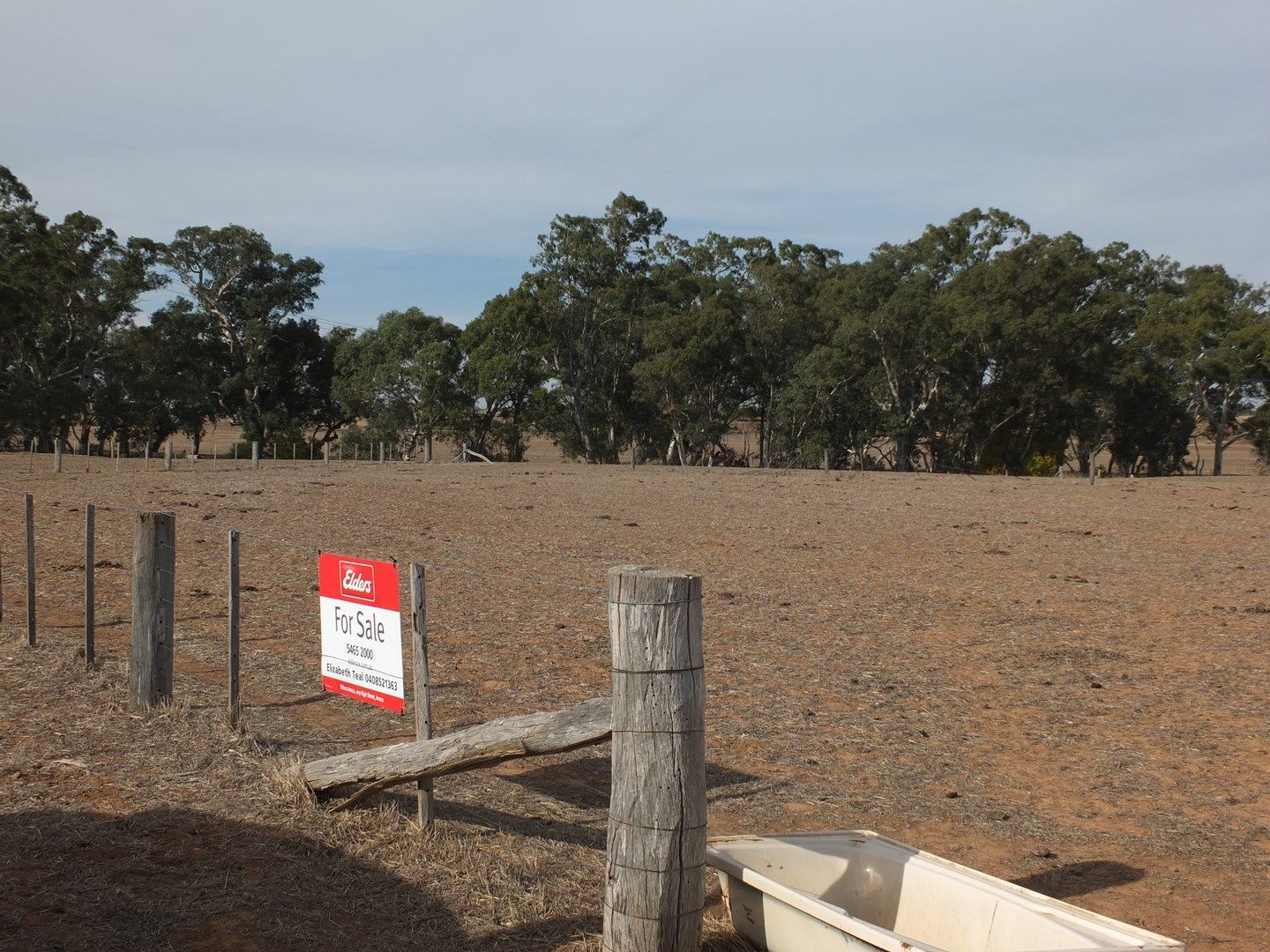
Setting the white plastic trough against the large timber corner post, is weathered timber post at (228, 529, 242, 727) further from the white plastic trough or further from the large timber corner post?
the large timber corner post

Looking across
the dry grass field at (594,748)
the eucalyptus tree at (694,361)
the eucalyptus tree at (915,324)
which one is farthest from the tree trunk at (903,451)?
the dry grass field at (594,748)

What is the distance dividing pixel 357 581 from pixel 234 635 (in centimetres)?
158

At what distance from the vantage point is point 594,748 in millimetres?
7848

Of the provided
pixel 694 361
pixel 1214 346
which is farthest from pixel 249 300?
pixel 1214 346

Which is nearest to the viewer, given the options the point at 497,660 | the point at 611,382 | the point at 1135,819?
the point at 1135,819

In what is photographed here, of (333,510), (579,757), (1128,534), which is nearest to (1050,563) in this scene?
(1128,534)

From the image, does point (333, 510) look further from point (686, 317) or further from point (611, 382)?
point (611, 382)

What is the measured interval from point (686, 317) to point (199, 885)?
50.4 meters

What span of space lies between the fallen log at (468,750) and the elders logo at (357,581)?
2.74ft

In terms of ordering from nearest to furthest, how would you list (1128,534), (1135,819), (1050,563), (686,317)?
1. (1135,819)
2. (1050,563)
3. (1128,534)
4. (686,317)

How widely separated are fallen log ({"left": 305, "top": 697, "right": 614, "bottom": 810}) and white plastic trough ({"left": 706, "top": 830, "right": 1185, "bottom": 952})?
79 cm

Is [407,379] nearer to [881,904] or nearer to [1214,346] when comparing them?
[1214,346]

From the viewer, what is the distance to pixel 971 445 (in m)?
55.1

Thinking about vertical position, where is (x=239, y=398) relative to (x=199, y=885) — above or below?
above
